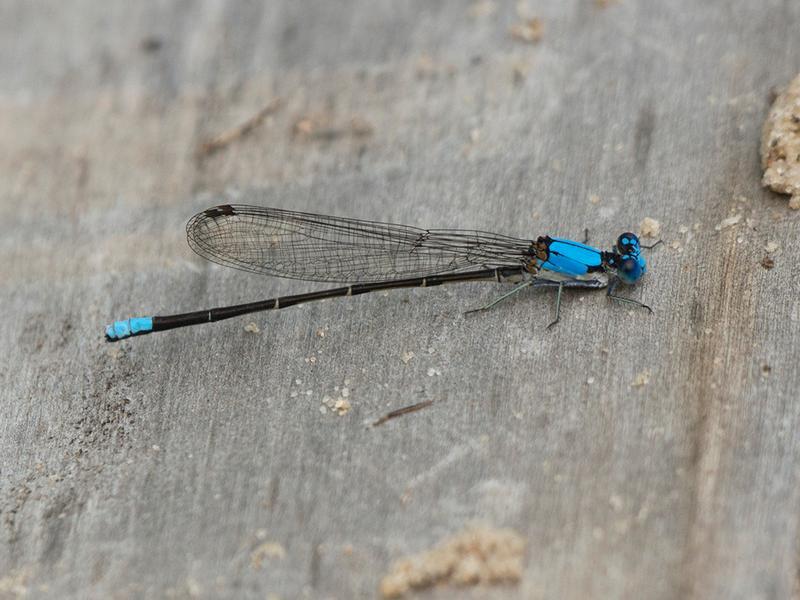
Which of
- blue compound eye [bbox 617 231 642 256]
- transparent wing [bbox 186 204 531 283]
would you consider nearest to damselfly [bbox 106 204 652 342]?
transparent wing [bbox 186 204 531 283]

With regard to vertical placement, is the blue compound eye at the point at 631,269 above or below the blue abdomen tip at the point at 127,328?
above

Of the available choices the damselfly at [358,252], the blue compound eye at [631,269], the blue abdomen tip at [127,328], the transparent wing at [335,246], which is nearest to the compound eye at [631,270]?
the blue compound eye at [631,269]

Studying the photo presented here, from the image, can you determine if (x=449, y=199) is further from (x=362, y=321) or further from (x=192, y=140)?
(x=192, y=140)

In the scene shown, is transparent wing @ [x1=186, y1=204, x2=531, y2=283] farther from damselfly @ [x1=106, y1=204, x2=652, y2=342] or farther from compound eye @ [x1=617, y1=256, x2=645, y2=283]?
compound eye @ [x1=617, y1=256, x2=645, y2=283]

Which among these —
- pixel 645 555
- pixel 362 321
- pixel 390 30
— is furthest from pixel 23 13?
pixel 645 555

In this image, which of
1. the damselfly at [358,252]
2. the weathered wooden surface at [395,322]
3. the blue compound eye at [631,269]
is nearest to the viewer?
the weathered wooden surface at [395,322]

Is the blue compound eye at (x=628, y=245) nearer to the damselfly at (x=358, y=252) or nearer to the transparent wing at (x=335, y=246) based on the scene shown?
the damselfly at (x=358, y=252)
